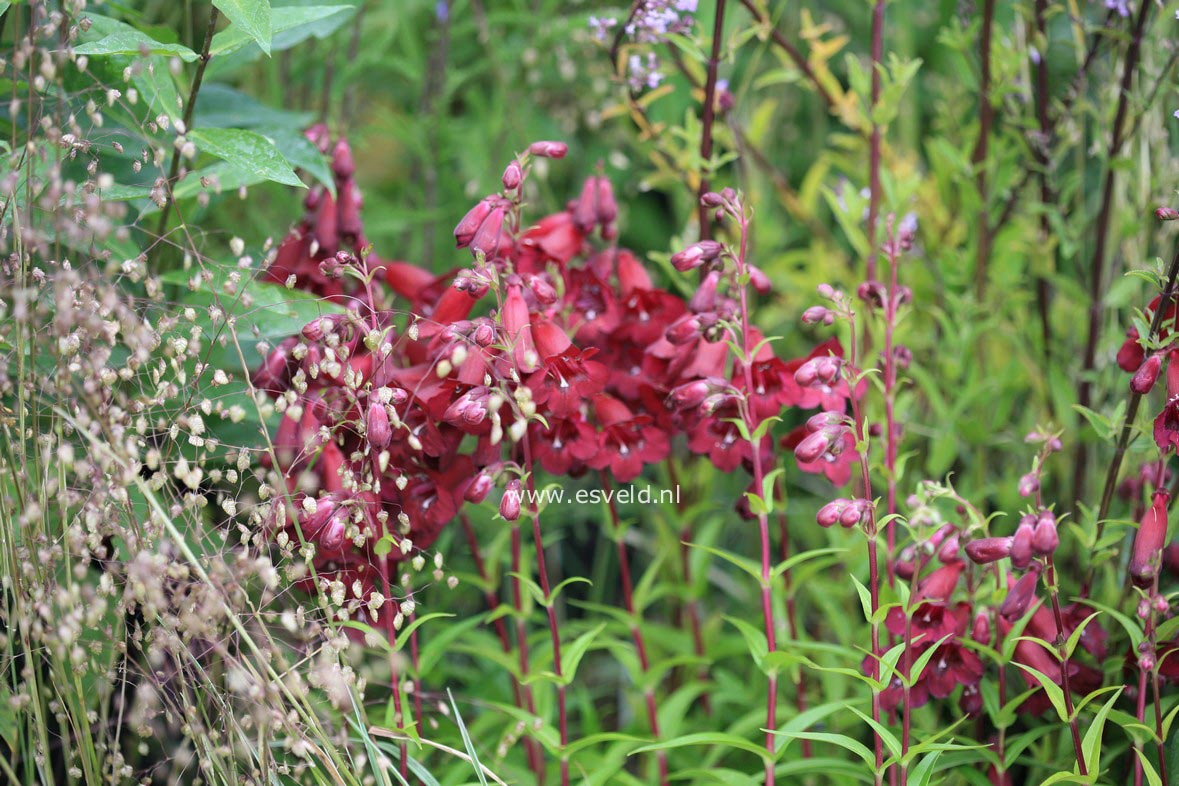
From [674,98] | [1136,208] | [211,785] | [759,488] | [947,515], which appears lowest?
[211,785]

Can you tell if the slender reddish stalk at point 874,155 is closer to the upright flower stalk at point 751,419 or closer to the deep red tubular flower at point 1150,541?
the upright flower stalk at point 751,419

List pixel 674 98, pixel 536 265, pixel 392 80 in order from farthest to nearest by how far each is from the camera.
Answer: pixel 392 80 → pixel 674 98 → pixel 536 265

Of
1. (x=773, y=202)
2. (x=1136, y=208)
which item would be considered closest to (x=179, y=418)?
(x=1136, y=208)

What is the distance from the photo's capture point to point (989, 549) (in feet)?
2.90

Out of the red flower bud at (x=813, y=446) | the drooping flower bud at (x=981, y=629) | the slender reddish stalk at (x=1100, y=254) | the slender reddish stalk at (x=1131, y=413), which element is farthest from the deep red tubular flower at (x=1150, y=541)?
the slender reddish stalk at (x=1100, y=254)

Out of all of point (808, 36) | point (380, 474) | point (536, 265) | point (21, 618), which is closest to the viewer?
point (21, 618)

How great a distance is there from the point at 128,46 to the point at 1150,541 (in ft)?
3.67

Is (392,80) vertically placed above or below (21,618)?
above

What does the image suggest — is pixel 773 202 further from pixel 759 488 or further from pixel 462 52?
pixel 759 488

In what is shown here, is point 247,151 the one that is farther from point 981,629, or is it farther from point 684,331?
point 981,629

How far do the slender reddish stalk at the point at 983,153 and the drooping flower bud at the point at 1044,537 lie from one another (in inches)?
30.1

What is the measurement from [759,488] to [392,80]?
5.16 ft

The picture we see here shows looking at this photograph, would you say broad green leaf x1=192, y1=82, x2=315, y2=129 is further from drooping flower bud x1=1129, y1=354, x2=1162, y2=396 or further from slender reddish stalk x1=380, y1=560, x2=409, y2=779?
drooping flower bud x1=1129, y1=354, x2=1162, y2=396

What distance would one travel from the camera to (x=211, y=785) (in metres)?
0.89
